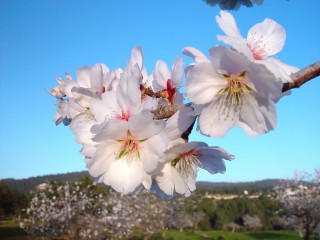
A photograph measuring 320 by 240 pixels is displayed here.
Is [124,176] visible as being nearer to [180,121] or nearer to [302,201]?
[180,121]

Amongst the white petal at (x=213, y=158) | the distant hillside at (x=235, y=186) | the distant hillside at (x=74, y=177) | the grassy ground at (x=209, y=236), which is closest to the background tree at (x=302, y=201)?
the grassy ground at (x=209, y=236)

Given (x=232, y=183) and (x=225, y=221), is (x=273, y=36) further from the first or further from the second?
(x=232, y=183)

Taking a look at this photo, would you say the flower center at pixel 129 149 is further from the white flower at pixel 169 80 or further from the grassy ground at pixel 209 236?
the grassy ground at pixel 209 236

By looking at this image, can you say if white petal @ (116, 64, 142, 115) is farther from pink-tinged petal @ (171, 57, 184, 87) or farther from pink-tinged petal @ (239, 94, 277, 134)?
pink-tinged petal @ (239, 94, 277, 134)

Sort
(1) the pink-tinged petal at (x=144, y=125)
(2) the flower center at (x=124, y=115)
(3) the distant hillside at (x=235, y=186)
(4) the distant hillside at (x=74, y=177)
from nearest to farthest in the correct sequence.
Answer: (1) the pink-tinged petal at (x=144, y=125) < (2) the flower center at (x=124, y=115) < (4) the distant hillside at (x=74, y=177) < (3) the distant hillside at (x=235, y=186)

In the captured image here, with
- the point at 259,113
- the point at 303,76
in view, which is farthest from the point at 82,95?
the point at 303,76
